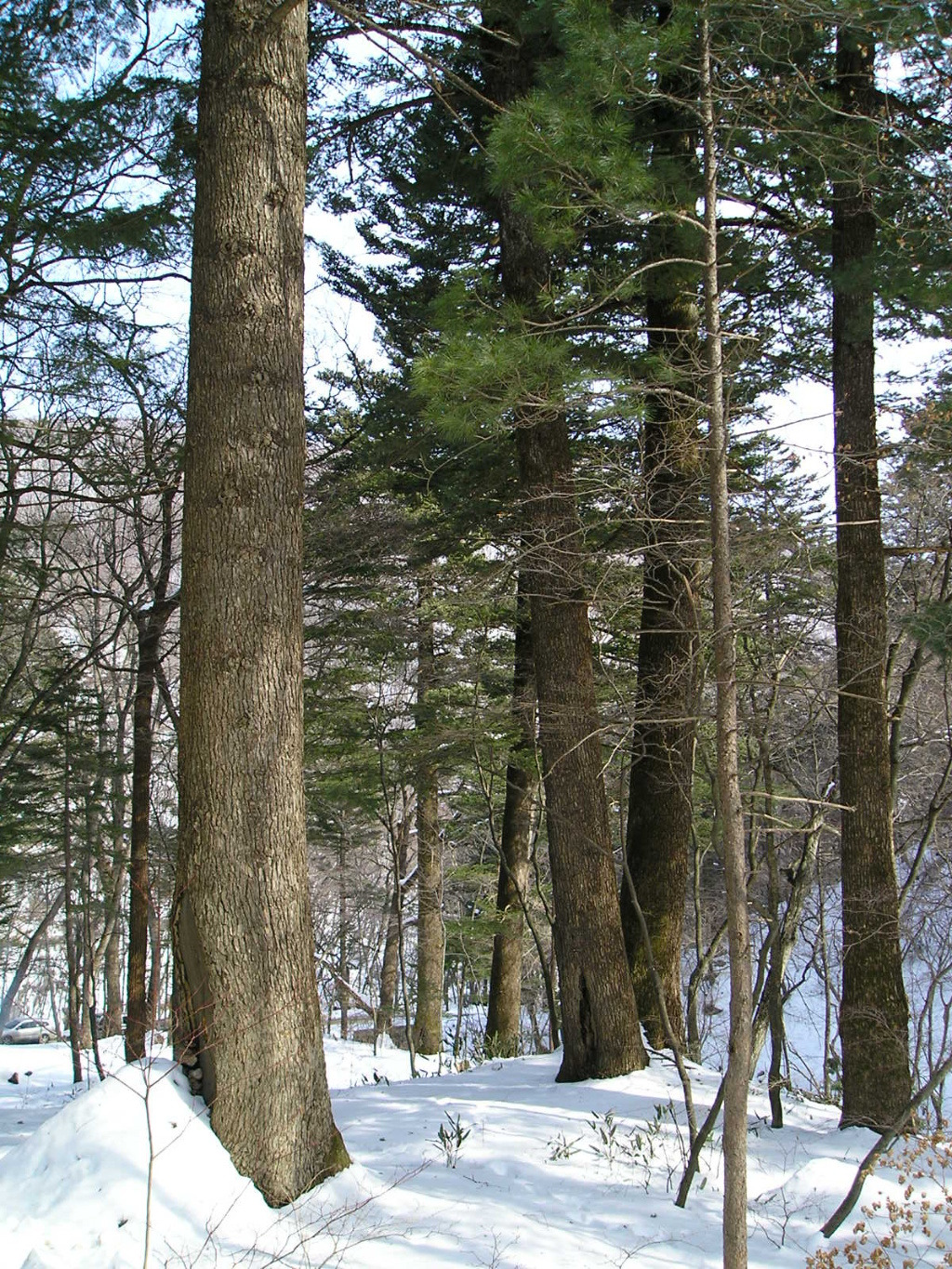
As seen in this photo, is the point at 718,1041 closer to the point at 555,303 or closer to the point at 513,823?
the point at 513,823

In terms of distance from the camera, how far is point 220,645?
4020mm

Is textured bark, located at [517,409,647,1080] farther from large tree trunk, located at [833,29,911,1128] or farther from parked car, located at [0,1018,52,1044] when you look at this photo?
parked car, located at [0,1018,52,1044]

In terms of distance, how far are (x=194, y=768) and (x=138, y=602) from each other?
677 cm

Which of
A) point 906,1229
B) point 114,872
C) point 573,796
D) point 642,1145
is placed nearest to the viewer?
point 906,1229

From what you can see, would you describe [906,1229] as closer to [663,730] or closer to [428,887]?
[663,730]

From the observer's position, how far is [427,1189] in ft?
13.3

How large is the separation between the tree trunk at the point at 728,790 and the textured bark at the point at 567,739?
155 centimetres

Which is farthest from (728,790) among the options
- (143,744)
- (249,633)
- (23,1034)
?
(23,1034)

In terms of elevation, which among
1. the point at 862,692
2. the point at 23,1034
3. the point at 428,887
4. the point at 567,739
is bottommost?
the point at 23,1034

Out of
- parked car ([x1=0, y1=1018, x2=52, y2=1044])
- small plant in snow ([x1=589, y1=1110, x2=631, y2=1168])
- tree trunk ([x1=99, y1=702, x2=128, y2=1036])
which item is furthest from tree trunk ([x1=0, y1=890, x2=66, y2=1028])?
small plant in snow ([x1=589, y1=1110, x2=631, y2=1168])

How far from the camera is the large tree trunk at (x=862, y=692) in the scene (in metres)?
5.39

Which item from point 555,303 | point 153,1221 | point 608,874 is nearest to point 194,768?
point 153,1221

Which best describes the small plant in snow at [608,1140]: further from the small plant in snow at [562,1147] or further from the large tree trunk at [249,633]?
the large tree trunk at [249,633]

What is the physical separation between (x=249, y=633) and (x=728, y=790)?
2163mm
